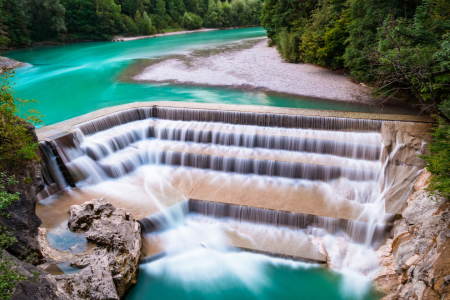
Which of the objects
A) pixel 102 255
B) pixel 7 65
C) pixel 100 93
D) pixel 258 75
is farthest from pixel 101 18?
pixel 102 255

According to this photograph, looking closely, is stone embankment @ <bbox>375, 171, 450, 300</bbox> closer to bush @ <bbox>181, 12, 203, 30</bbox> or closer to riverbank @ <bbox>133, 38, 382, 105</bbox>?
riverbank @ <bbox>133, 38, 382, 105</bbox>

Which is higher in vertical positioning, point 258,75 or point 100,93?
point 258,75

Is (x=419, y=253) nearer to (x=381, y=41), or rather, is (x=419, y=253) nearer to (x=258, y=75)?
(x=381, y=41)

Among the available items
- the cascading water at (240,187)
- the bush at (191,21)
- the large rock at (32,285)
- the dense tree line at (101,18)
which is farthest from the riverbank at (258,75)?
the bush at (191,21)

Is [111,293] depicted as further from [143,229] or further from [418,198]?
[418,198]

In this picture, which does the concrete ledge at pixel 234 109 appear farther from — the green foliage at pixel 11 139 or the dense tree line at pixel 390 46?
the green foliage at pixel 11 139
